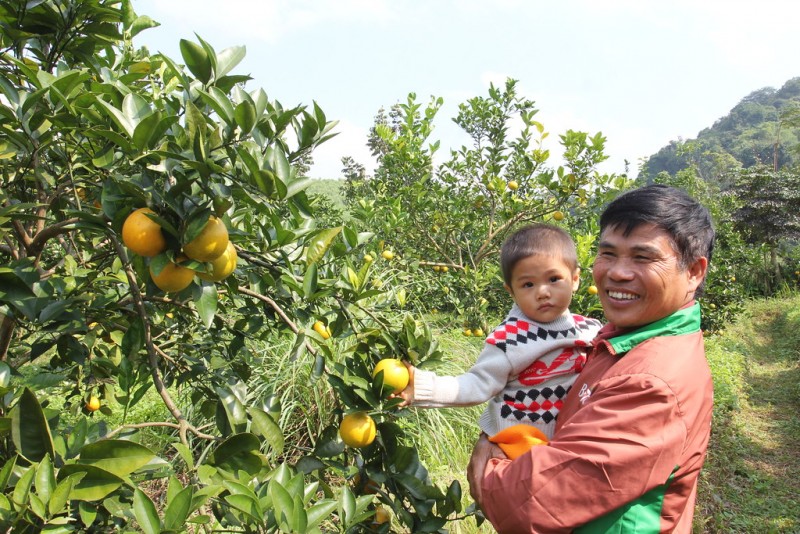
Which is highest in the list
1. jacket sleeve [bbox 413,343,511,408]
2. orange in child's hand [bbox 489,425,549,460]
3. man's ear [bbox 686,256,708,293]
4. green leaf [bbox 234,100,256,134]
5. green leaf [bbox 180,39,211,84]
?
green leaf [bbox 180,39,211,84]

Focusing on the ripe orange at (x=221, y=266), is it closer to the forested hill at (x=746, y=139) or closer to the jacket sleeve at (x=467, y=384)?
the jacket sleeve at (x=467, y=384)

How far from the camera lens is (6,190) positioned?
52.4 inches

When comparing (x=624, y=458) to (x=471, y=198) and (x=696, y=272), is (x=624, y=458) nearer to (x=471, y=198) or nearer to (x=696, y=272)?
(x=696, y=272)

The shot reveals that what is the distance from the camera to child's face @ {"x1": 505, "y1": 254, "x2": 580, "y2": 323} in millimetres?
1420

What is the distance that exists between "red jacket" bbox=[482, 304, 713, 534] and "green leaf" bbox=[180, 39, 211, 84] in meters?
0.87

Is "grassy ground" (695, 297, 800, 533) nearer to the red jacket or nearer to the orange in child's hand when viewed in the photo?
the orange in child's hand

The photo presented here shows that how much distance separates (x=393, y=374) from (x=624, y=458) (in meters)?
0.47

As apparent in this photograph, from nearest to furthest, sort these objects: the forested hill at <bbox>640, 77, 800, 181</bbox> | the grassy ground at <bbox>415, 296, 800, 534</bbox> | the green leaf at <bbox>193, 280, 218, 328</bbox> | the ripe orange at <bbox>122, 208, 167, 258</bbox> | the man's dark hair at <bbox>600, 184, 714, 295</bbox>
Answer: the ripe orange at <bbox>122, 208, 167, 258</bbox>
the green leaf at <bbox>193, 280, 218, 328</bbox>
the man's dark hair at <bbox>600, 184, 714, 295</bbox>
the grassy ground at <bbox>415, 296, 800, 534</bbox>
the forested hill at <bbox>640, 77, 800, 181</bbox>

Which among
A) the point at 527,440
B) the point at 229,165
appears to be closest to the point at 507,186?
the point at 527,440

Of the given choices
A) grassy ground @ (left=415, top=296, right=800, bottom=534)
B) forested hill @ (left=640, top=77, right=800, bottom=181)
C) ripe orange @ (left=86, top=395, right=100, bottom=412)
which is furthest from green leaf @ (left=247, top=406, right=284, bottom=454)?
forested hill @ (left=640, top=77, right=800, bottom=181)

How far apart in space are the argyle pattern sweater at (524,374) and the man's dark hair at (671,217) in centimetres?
39

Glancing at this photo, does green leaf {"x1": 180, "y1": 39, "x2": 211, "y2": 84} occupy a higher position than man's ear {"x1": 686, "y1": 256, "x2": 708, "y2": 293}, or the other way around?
green leaf {"x1": 180, "y1": 39, "x2": 211, "y2": 84}

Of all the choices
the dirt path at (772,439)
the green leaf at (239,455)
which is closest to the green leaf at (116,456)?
the green leaf at (239,455)

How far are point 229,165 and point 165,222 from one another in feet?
0.48
